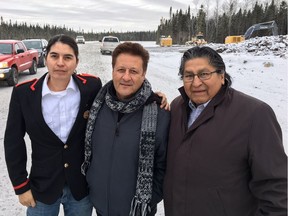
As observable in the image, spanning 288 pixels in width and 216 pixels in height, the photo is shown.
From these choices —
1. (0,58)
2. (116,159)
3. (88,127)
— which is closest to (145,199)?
(116,159)

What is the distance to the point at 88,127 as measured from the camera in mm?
2127

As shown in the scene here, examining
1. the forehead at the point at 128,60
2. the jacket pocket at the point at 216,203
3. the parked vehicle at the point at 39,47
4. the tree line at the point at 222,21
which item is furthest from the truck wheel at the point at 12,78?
the tree line at the point at 222,21

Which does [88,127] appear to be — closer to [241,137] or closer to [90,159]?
[90,159]

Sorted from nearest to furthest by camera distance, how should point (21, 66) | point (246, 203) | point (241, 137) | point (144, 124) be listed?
1. point (241, 137)
2. point (246, 203)
3. point (144, 124)
4. point (21, 66)

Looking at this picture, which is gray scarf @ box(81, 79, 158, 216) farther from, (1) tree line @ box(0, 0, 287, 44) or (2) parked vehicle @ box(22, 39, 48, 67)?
(1) tree line @ box(0, 0, 287, 44)

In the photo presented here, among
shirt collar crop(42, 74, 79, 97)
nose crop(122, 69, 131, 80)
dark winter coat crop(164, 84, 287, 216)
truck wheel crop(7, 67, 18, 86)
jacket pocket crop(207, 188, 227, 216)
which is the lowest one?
truck wheel crop(7, 67, 18, 86)

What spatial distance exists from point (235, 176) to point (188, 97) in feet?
1.98

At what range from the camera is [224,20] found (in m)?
60.7

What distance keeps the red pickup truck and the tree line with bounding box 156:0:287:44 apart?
45.7 metres

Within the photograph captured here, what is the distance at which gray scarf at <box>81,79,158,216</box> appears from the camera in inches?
77.2

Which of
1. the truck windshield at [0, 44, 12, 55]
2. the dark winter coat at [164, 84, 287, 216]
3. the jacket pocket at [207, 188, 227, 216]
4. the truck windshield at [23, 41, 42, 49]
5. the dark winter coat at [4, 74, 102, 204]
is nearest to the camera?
the dark winter coat at [164, 84, 287, 216]

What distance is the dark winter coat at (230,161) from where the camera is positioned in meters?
1.59

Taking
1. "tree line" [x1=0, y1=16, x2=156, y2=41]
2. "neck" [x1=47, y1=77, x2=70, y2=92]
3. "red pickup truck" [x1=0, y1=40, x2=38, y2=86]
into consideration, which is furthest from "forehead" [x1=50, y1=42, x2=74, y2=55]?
"tree line" [x1=0, y1=16, x2=156, y2=41]

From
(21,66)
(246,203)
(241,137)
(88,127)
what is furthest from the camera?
(21,66)
